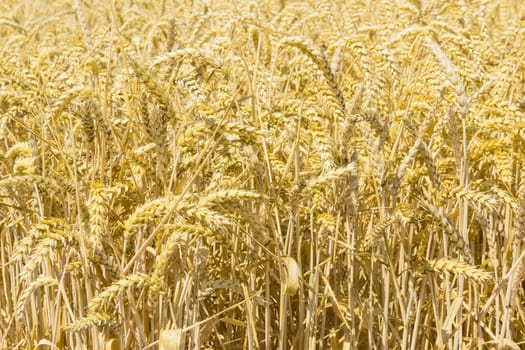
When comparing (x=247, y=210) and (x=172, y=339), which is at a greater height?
Result: (x=247, y=210)

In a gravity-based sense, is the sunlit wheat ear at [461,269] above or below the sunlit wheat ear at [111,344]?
above

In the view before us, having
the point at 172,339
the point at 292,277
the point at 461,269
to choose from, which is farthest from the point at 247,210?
the point at 461,269

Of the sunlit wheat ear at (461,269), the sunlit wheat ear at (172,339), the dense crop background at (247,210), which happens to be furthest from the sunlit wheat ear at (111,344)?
the sunlit wheat ear at (461,269)

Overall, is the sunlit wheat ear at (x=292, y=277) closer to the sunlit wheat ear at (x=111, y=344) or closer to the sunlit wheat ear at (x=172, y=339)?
the sunlit wheat ear at (x=172, y=339)

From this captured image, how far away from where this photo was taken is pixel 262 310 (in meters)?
1.58

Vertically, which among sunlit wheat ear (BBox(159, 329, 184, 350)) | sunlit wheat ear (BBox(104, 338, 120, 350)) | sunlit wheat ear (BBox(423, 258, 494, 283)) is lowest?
sunlit wheat ear (BBox(104, 338, 120, 350))

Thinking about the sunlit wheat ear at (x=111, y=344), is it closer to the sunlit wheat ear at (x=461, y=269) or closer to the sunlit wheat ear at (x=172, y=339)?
the sunlit wheat ear at (x=172, y=339)

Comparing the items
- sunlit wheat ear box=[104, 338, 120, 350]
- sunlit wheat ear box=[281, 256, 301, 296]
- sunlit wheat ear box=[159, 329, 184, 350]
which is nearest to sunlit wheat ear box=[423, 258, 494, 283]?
sunlit wheat ear box=[281, 256, 301, 296]

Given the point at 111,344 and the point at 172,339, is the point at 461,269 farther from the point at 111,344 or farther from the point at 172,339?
the point at 111,344

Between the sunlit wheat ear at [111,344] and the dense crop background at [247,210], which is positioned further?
the sunlit wheat ear at [111,344]

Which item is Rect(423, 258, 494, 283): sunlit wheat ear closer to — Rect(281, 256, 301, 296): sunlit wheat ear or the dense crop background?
the dense crop background

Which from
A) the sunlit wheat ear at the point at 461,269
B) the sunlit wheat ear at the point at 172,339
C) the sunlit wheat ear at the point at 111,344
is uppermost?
the sunlit wheat ear at the point at 461,269

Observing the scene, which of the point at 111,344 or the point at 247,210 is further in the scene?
the point at 111,344

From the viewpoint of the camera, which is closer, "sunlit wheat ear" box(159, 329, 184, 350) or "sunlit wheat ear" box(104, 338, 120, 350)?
"sunlit wheat ear" box(159, 329, 184, 350)
